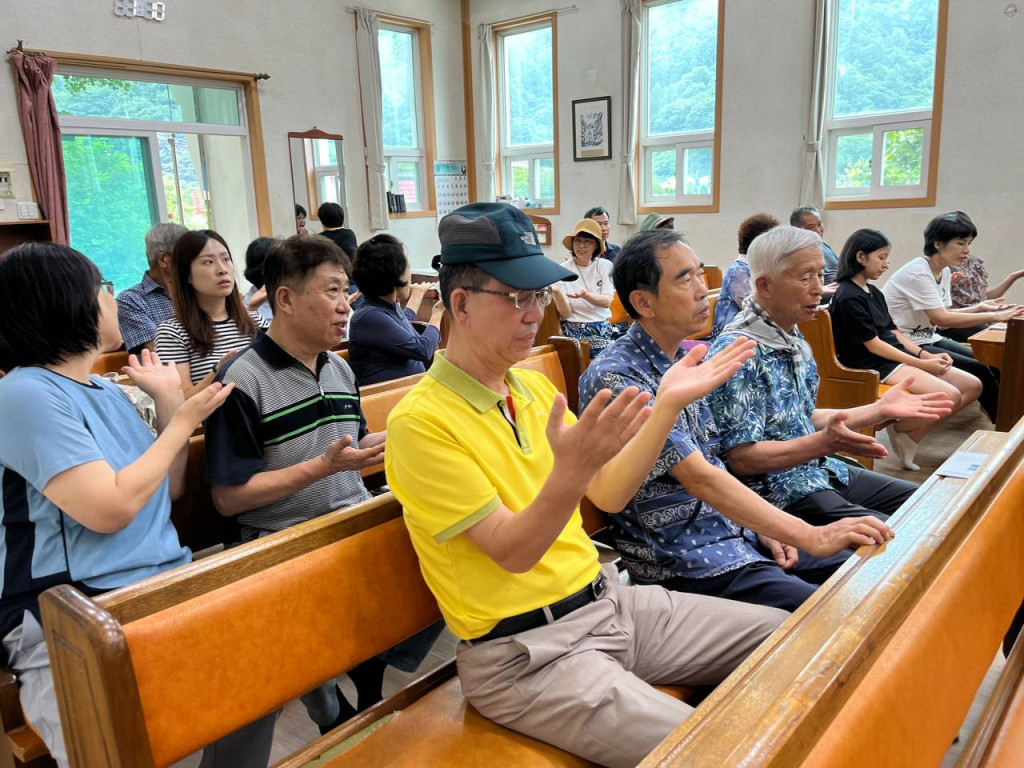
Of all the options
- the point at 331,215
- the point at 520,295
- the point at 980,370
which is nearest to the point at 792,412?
the point at 520,295

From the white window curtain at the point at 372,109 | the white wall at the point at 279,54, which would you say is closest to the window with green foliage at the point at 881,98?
the white wall at the point at 279,54

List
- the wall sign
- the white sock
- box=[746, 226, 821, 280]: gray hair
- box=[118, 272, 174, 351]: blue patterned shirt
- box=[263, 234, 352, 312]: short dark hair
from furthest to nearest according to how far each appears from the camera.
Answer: the wall sign
the white sock
box=[118, 272, 174, 351]: blue patterned shirt
box=[746, 226, 821, 280]: gray hair
box=[263, 234, 352, 312]: short dark hair

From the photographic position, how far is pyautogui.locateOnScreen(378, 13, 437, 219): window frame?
9.27 m

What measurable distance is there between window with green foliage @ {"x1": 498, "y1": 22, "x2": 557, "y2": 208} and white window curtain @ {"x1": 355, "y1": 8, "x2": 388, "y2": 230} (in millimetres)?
1806

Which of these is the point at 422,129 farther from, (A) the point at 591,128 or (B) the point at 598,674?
(B) the point at 598,674

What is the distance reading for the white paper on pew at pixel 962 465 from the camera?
1485mm

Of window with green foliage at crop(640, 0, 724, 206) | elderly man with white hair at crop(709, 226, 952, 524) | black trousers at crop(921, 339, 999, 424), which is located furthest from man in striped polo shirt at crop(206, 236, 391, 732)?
window with green foliage at crop(640, 0, 724, 206)

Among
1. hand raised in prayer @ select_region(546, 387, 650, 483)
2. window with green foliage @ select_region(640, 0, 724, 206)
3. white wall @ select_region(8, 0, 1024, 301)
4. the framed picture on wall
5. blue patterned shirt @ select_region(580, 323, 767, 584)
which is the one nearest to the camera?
hand raised in prayer @ select_region(546, 387, 650, 483)

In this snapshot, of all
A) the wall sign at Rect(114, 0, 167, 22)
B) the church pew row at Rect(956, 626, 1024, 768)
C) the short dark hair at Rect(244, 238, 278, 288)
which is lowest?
the church pew row at Rect(956, 626, 1024, 768)

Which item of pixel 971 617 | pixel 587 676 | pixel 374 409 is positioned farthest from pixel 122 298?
pixel 971 617

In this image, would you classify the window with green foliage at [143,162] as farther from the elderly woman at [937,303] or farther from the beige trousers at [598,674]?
the beige trousers at [598,674]

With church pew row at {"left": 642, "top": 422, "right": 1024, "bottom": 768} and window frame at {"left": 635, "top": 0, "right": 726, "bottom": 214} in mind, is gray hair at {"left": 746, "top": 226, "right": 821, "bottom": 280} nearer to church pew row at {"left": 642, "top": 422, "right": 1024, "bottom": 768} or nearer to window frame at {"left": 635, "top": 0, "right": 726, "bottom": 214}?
church pew row at {"left": 642, "top": 422, "right": 1024, "bottom": 768}

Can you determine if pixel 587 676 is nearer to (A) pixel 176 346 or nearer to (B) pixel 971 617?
(B) pixel 971 617

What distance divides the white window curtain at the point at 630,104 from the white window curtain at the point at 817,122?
1972mm
